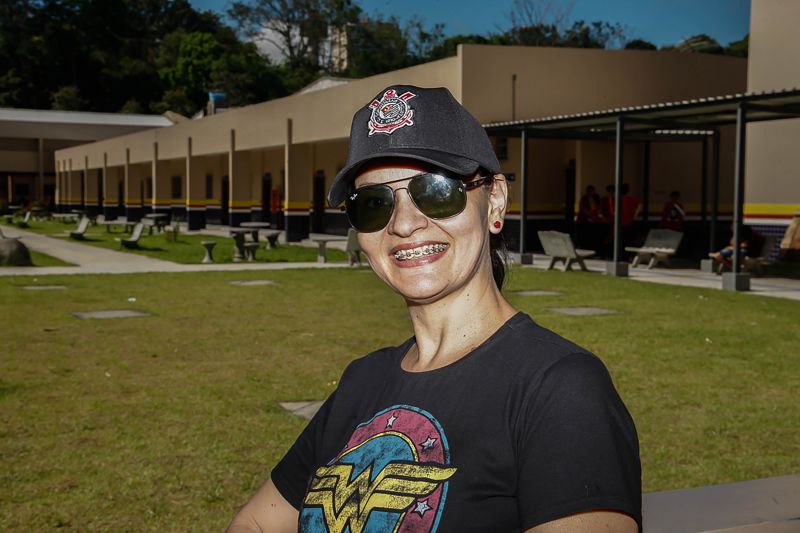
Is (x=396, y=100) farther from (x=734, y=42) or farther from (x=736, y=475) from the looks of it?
(x=734, y=42)

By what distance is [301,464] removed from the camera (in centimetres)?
209

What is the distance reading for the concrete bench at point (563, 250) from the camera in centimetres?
1808

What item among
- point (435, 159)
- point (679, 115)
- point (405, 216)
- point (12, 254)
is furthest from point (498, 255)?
point (12, 254)

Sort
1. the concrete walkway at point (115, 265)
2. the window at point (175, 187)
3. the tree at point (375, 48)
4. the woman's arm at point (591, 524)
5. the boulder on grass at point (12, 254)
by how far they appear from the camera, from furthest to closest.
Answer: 1. the tree at point (375, 48)
2. the window at point (175, 187)
3. the boulder on grass at point (12, 254)
4. the concrete walkway at point (115, 265)
5. the woman's arm at point (591, 524)

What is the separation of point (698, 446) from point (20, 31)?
105 m

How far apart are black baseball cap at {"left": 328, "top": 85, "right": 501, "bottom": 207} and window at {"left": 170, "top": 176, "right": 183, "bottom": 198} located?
46.1 meters

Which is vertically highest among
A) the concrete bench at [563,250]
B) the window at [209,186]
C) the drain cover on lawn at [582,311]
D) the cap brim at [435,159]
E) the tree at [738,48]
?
the tree at [738,48]

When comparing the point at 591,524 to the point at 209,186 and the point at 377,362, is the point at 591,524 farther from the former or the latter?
the point at 209,186

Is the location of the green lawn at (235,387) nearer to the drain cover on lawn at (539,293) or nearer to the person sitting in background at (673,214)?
the drain cover on lawn at (539,293)

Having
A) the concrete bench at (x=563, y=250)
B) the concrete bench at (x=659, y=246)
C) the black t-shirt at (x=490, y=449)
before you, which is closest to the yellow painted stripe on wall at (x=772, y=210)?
the concrete bench at (x=659, y=246)

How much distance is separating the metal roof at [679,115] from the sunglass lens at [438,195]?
42.7 ft

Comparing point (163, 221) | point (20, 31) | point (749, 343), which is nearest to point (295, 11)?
point (20, 31)

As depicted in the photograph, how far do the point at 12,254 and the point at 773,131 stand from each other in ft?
52.8

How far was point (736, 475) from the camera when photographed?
4984 millimetres
